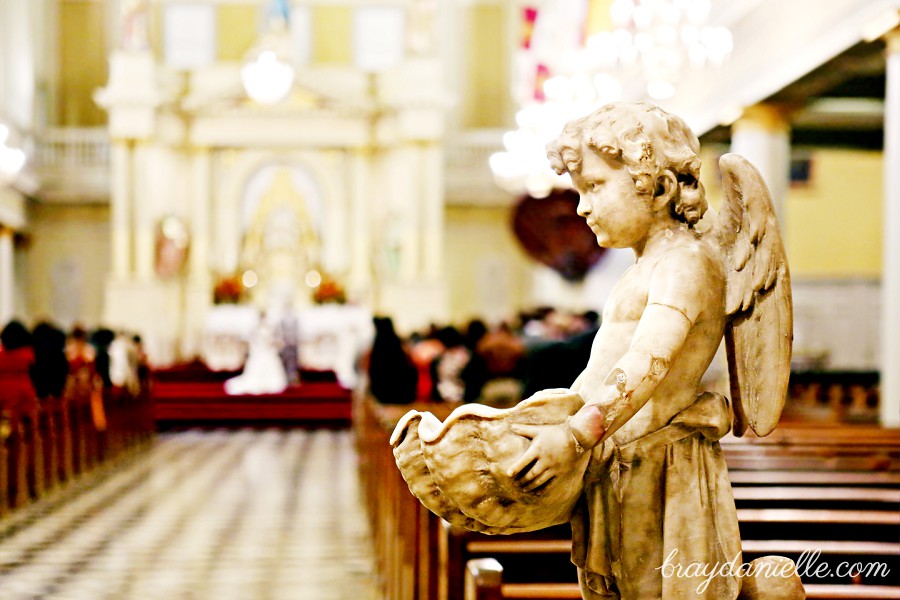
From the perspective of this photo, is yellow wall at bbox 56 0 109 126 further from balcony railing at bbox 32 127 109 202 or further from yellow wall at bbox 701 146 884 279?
yellow wall at bbox 701 146 884 279

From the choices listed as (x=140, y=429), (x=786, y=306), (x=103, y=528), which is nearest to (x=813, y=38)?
(x=103, y=528)

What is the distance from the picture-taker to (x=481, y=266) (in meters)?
23.4

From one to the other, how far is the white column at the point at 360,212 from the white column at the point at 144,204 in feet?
13.0

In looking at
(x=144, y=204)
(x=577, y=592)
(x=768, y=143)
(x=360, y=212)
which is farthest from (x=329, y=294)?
(x=577, y=592)

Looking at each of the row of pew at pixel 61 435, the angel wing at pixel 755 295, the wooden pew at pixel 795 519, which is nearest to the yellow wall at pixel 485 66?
the row of pew at pixel 61 435

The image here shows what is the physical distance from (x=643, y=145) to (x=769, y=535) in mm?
2190

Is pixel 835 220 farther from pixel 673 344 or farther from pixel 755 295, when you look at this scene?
pixel 673 344

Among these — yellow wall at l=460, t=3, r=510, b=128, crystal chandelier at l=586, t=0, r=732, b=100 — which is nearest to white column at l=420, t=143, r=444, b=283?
yellow wall at l=460, t=3, r=510, b=128

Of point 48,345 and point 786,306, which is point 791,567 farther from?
point 48,345

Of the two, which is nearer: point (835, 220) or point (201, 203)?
point (835, 220)

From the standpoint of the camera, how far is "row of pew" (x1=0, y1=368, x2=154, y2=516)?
833 centimetres

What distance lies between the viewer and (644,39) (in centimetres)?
853

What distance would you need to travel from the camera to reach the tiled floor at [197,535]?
5926mm

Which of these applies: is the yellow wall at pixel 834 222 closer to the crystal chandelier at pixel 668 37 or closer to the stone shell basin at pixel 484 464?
the crystal chandelier at pixel 668 37
